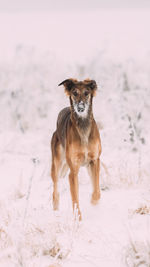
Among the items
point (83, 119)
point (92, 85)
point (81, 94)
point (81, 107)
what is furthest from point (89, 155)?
point (92, 85)

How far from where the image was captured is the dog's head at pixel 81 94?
477cm

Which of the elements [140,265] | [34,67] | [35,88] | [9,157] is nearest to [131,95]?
[9,157]

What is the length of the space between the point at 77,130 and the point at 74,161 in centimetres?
A: 39

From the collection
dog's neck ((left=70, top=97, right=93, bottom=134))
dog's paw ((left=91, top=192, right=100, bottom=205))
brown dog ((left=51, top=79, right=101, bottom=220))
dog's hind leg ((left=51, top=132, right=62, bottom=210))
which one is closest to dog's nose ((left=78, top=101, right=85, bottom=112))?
brown dog ((left=51, top=79, right=101, bottom=220))

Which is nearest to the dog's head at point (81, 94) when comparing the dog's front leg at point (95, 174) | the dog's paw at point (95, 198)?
the dog's front leg at point (95, 174)

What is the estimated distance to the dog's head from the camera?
477 cm

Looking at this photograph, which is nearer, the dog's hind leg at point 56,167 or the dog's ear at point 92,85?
the dog's ear at point 92,85

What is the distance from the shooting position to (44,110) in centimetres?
1888

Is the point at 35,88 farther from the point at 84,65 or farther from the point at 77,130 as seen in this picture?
the point at 77,130

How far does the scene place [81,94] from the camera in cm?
480

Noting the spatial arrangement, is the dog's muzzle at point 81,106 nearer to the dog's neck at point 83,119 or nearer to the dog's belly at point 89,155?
the dog's neck at point 83,119

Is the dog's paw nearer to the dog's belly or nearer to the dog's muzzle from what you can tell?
the dog's belly

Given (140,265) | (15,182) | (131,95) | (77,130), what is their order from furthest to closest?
(131,95) < (15,182) < (77,130) < (140,265)

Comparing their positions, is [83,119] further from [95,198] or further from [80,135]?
[95,198]
